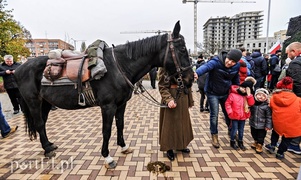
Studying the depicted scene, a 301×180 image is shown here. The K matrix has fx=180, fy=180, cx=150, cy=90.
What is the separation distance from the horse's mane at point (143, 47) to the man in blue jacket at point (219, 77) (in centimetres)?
91

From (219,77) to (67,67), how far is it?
2.50 meters

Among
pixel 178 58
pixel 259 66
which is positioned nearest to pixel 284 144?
pixel 178 58

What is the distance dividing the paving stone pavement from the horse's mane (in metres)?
0.88

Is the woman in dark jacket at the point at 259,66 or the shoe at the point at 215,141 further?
the woman in dark jacket at the point at 259,66

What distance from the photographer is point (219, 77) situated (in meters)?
3.19

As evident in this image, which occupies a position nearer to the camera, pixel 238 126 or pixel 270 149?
pixel 270 149

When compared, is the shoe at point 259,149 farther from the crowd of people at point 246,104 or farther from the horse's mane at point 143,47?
the horse's mane at point 143,47

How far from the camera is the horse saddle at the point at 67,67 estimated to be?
2.57 metres

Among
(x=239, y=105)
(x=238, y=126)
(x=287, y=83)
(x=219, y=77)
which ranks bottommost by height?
(x=238, y=126)

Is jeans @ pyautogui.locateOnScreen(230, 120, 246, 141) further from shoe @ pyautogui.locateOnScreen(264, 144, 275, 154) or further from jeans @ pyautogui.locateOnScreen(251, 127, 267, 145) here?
shoe @ pyautogui.locateOnScreen(264, 144, 275, 154)

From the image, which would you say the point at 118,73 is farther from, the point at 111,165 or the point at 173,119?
the point at 111,165

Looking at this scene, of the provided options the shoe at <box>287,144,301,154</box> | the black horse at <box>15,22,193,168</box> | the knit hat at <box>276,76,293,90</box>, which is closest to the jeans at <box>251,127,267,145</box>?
the shoe at <box>287,144,301,154</box>

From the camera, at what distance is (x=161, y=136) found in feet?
9.54

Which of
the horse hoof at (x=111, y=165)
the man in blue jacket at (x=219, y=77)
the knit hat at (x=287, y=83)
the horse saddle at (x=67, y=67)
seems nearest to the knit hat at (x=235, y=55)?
the man in blue jacket at (x=219, y=77)
